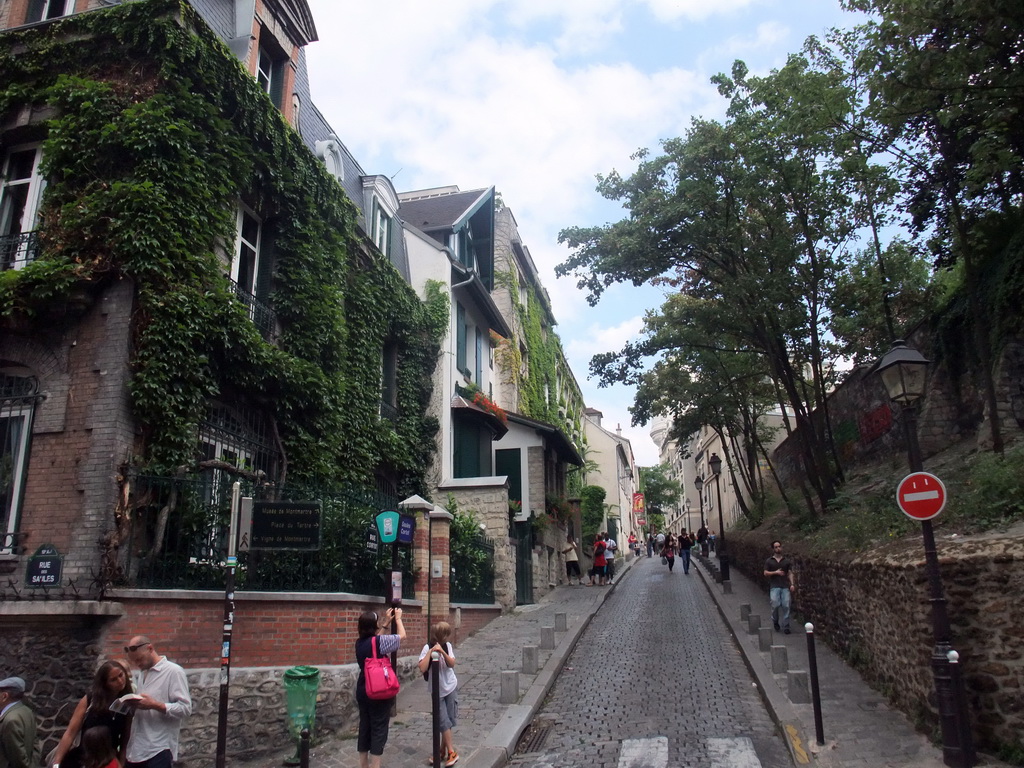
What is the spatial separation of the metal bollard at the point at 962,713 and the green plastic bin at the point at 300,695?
591 cm

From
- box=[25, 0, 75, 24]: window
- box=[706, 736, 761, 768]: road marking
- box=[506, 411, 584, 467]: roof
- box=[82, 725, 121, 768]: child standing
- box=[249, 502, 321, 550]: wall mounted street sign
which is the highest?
box=[25, 0, 75, 24]: window

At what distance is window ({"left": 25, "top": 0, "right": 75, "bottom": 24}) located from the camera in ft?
37.1

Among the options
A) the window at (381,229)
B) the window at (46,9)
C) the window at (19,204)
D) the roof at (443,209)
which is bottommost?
the window at (19,204)

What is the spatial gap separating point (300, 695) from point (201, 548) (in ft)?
6.82

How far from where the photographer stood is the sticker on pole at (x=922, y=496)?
7078 millimetres

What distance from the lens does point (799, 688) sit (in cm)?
902

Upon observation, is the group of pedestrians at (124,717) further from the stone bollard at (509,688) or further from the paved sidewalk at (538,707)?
the stone bollard at (509,688)

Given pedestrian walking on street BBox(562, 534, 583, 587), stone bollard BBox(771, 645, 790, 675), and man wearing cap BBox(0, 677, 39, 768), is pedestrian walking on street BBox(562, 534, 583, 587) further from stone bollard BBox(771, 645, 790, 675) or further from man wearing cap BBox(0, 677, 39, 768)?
man wearing cap BBox(0, 677, 39, 768)

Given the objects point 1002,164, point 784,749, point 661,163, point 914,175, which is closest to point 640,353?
point 661,163

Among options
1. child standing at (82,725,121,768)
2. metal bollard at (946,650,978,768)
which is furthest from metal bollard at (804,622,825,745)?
child standing at (82,725,121,768)

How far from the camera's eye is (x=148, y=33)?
1028 centimetres

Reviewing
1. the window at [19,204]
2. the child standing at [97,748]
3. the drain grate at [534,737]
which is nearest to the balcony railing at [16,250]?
the window at [19,204]

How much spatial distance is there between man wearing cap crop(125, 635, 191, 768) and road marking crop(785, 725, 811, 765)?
5.49m

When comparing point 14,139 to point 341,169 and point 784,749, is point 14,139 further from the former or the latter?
point 784,749
